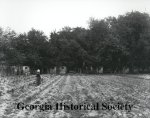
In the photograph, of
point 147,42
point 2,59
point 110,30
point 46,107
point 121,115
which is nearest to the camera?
point 121,115

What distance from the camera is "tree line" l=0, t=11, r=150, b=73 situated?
3044 inches

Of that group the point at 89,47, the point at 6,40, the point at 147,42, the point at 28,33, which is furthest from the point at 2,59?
the point at 147,42

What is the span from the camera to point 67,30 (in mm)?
94500

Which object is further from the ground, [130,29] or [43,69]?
[130,29]

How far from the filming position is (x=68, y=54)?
8488cm

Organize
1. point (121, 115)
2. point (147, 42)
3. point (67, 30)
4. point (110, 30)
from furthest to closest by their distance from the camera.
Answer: point (67, 30)
point (110, 30)
point (147, 42)
point (121, 115)

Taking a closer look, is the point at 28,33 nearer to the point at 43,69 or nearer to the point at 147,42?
the point at 43,69

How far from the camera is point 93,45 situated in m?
85.4

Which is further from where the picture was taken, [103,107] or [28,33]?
[28,33]

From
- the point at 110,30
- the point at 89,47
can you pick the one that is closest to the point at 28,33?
the point at 89,47

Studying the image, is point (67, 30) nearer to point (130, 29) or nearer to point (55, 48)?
point (55, 48)

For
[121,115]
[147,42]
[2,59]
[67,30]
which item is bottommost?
[121,115]

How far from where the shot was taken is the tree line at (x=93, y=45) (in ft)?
254

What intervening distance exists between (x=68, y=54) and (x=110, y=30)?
13988 millimetres
